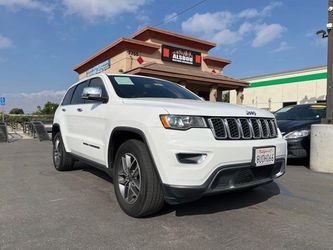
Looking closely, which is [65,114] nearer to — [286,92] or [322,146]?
[322,146]

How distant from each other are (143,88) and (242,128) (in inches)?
67.2

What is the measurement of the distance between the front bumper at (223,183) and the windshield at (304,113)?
5573mm

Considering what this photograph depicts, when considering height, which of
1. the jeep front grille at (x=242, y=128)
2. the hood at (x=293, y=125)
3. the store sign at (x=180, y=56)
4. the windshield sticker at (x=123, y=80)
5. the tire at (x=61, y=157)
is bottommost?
the tire at (x=61, y=157)

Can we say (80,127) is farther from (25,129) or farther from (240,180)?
(25,129)

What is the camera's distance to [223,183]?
341 centimetres

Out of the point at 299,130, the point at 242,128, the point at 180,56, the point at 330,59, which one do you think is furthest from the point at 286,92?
the point at 242,128

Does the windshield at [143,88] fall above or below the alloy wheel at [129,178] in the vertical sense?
above

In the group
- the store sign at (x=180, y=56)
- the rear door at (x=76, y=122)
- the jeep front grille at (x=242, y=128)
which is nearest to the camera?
the jeep front grille at (x=242, y=128)

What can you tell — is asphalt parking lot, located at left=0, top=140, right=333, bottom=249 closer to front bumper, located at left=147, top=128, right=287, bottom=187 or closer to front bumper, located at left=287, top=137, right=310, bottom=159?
front bumper, located at left=147, top=128, right=287, bottom=187

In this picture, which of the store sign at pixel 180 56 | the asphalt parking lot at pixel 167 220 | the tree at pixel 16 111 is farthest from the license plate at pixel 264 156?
the tree at pixel 16 111

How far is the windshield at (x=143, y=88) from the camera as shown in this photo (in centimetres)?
455

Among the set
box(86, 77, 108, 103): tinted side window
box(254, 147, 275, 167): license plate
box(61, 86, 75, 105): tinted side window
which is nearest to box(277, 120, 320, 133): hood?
box(254, 147, 275, 167): license plate

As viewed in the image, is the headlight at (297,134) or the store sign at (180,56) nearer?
the headlight at (297,134)

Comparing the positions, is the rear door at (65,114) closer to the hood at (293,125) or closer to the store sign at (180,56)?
the hood at (293,125)
